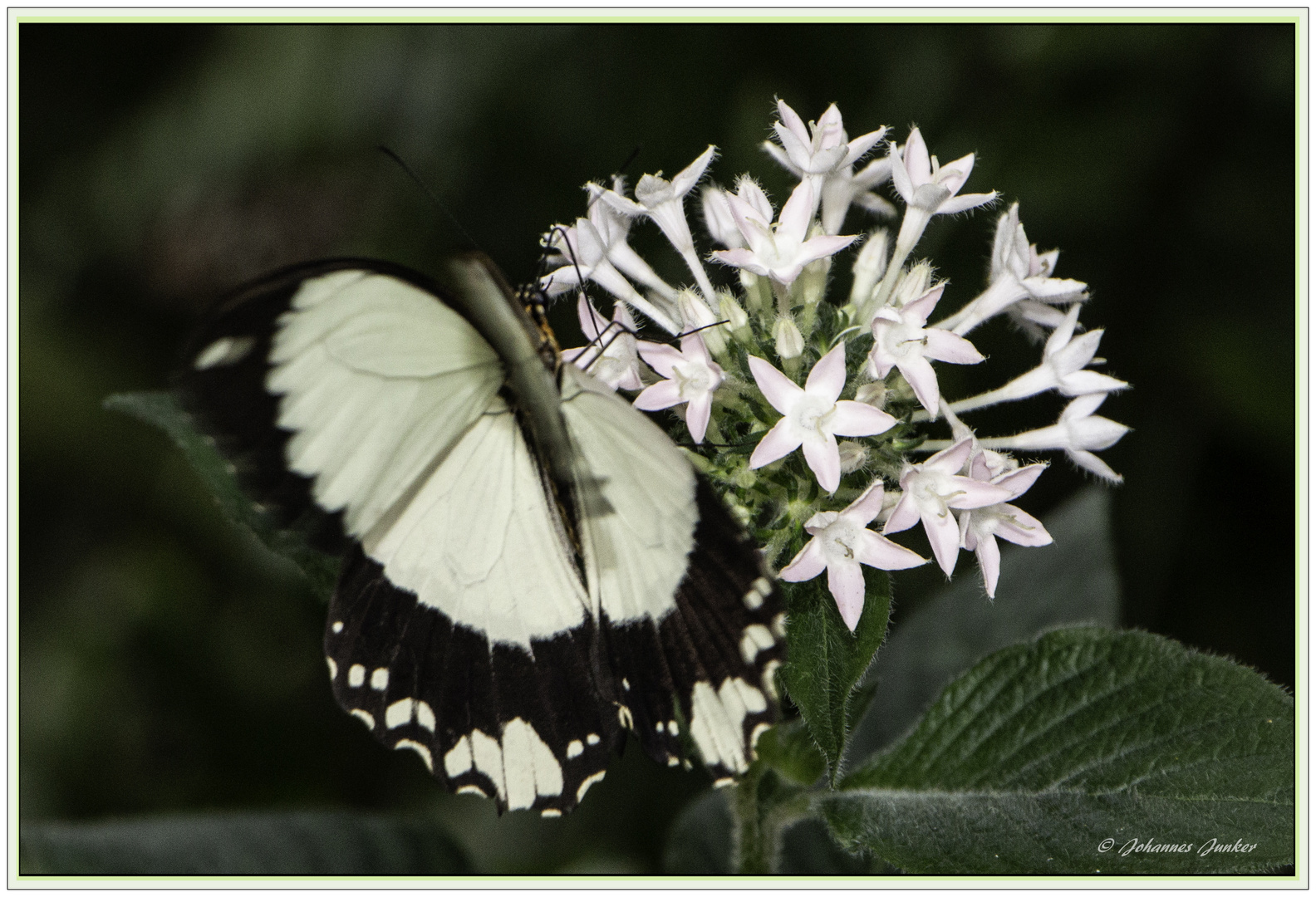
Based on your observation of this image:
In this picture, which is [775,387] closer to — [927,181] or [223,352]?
[927,181]

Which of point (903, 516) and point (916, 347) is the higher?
point (916, 347)

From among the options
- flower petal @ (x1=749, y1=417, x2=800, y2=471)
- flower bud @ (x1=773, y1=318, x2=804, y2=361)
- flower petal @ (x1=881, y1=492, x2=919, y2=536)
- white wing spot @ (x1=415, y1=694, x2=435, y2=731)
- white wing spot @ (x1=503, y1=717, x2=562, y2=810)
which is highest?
flower bud @ (x1=773, y1=318, x2=804, y2=361)

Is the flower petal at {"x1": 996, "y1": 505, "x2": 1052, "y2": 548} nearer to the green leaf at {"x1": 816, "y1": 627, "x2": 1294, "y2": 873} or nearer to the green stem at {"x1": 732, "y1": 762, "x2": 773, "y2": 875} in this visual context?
the green leaf at {"x1": 816, "y1": 627, "x2": 1294, "y2": 873}

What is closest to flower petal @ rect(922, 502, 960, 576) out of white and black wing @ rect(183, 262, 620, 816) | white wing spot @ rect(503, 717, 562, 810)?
white and black wing @ rect(183, 262, 620, 816)

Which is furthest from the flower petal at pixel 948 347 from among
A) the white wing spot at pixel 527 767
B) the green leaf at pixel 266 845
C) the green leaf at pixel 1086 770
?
the green leaf at pixel 266 845

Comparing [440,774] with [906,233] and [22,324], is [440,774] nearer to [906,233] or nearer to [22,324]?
[906,233]

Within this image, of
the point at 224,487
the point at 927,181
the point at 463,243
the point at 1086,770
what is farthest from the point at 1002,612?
the point at 463,243
